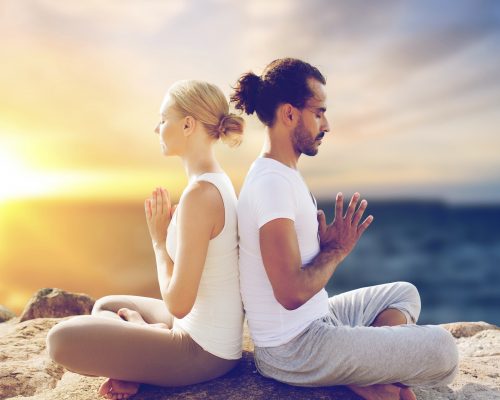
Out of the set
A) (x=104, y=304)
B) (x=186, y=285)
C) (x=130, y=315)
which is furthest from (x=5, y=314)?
(x=186, y=285)

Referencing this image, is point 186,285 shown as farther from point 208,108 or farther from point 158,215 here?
point 208,108

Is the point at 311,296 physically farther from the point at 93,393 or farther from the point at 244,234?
the point at 93,393

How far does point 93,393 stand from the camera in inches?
145

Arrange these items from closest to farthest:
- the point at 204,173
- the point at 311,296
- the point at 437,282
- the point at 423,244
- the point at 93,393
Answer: the point at 311,296
the point at 204,173
the point at 93,393
the point at 437,282
the point at 423,244

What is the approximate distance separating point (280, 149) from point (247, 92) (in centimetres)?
46

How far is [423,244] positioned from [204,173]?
3855 cm

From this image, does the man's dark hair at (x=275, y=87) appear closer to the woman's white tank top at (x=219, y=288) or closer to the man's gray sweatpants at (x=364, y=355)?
the woman's white tank top at (x=219, y=288)

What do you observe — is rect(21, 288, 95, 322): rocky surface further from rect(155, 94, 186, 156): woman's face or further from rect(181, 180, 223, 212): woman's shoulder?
rect(181, 180, 223, 212): woman's shoulder

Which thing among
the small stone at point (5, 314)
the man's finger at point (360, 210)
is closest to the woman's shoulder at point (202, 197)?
the man's finger at point (360, 210)

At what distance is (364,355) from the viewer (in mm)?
3105

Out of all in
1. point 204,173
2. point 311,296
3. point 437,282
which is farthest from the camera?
point 437,282

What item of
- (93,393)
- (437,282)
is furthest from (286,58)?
(437,282)

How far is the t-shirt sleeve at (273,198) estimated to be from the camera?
116 inches

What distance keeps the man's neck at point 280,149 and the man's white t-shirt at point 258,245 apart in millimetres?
86
